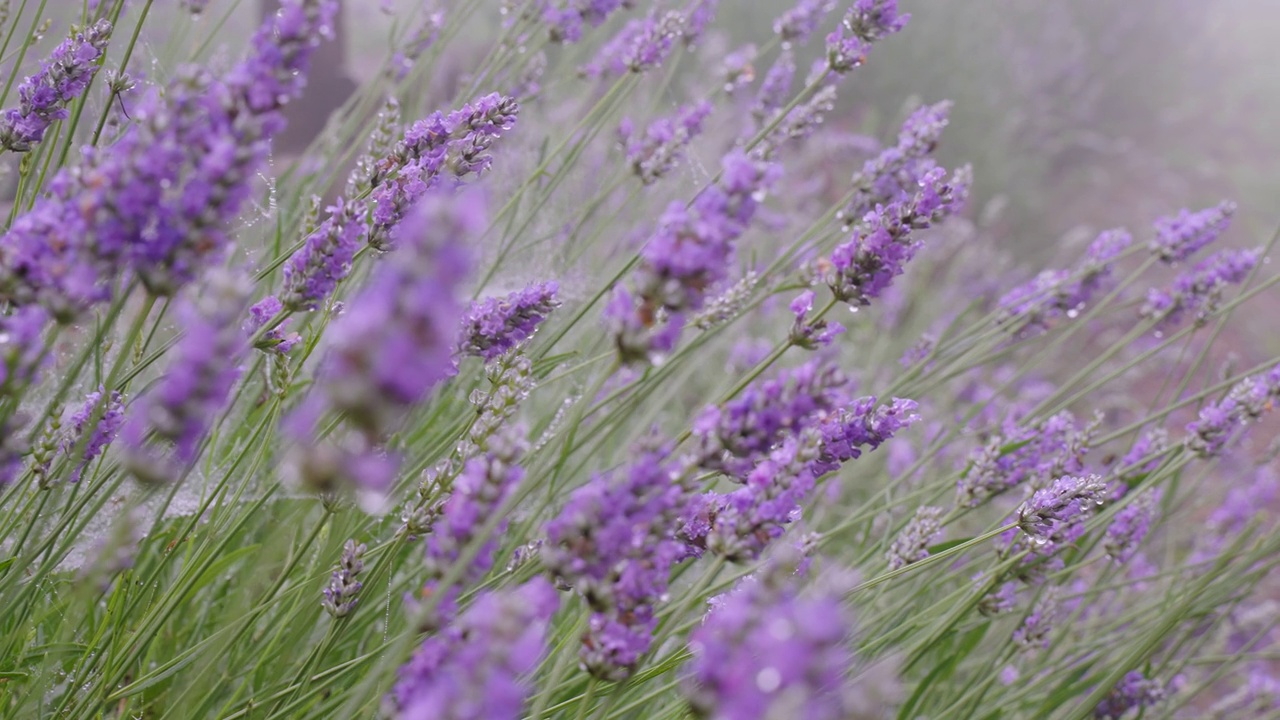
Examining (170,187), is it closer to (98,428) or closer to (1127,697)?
(98,428)

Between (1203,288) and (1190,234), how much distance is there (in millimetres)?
130

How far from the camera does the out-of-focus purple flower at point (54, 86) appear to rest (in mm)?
1382

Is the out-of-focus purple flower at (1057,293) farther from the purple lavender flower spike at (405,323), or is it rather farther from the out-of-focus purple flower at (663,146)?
the purple lavender flower spike at (405,323)

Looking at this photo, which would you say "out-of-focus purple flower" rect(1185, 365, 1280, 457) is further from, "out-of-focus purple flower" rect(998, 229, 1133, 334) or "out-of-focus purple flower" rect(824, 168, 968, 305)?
"out-of-focus purple flower" rect(824, 168, 968, 305)

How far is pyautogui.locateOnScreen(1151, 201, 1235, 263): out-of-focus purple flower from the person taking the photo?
7.46 feet

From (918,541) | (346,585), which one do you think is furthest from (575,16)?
(346,585)

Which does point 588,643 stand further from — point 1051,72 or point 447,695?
point 1051,72

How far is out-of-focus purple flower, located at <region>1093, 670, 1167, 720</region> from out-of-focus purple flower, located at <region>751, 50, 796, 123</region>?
1645mm

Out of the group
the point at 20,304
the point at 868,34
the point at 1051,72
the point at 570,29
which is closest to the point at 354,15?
the point at 1051,72

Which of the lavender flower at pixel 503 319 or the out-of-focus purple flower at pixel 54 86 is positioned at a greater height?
the out-of-focus purple flower at pixel 54 86

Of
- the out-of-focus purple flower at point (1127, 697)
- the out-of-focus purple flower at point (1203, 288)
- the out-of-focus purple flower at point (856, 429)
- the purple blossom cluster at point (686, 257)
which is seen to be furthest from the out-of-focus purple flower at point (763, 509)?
the out-of-focus purple flower at point (1203, 288)

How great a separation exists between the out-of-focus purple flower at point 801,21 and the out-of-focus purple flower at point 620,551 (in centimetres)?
184

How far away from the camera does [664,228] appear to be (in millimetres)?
865

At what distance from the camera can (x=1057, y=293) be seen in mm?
2248
